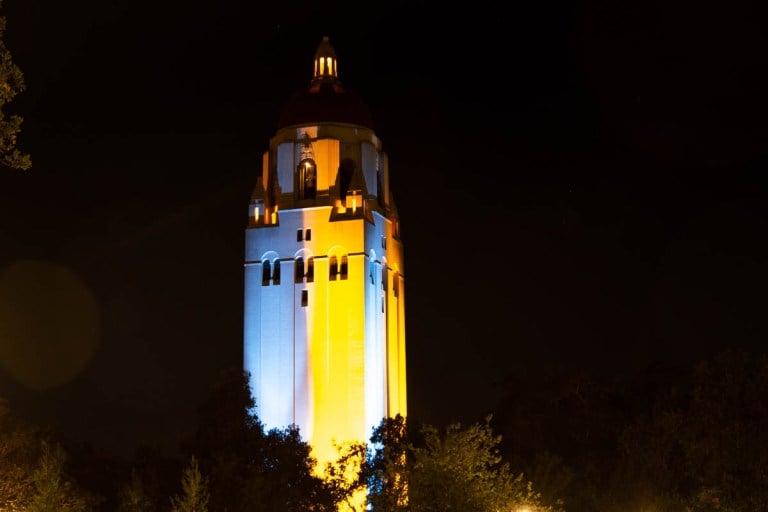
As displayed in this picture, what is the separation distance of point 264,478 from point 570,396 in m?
29.1

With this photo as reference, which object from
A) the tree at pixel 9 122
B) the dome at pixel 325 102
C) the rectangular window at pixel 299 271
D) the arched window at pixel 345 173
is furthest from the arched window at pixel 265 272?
the tree at pixel 9 122

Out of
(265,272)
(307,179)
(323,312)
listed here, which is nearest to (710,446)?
(323,312)

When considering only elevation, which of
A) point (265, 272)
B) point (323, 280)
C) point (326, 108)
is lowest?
point (323, 280)

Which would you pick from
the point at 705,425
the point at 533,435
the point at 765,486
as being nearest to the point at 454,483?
the point at 765,486

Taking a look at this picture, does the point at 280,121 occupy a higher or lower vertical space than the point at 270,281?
higher

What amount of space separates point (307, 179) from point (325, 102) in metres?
5.04

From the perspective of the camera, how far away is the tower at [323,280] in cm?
7444

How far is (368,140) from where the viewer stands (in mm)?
80562

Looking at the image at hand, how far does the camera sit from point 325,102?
265 feet

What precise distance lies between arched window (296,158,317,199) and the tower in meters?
0.06

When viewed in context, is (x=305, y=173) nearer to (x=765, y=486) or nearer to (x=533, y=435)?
(x=533, y=435)

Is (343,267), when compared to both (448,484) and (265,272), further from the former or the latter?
(448,484)

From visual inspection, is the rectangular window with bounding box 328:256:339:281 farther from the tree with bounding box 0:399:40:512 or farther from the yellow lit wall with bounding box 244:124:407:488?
the tree with bounding box 0:399:40:512

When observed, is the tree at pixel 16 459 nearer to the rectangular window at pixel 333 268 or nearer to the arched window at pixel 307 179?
the rectangular window at pixel 333 268
